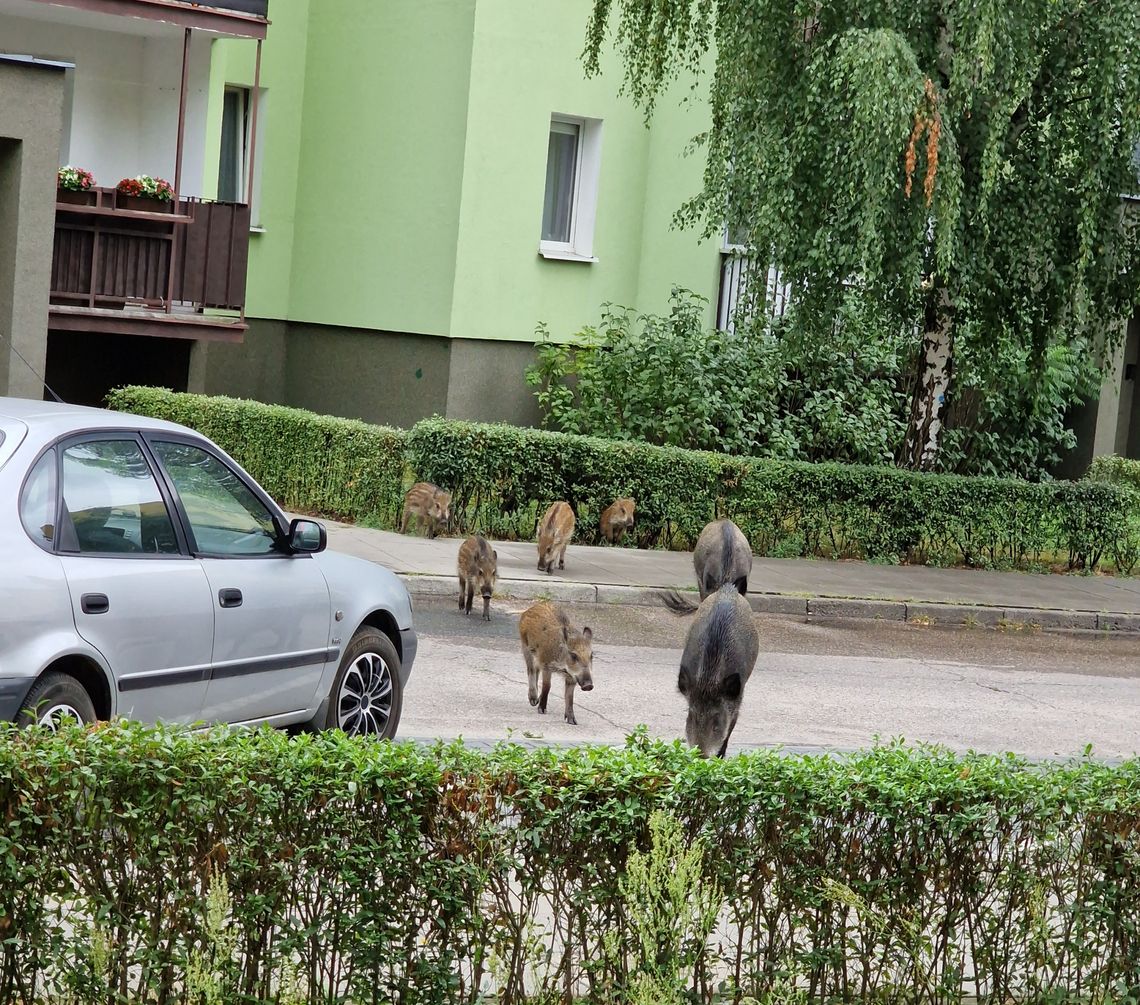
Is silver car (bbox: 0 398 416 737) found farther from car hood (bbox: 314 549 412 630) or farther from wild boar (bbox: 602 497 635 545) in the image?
wild boar (bbox: 602 497 635 545)

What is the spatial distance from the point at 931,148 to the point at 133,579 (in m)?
11.2

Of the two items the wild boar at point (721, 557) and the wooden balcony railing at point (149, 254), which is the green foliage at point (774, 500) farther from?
the wooden balcony railing at point (149, 254)

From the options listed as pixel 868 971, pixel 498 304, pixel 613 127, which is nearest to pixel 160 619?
pixel 868 971

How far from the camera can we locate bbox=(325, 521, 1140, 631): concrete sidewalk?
15578 mm

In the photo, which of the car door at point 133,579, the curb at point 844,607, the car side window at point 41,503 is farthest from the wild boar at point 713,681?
the curb at point 844,607

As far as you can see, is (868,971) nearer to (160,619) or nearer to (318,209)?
(160,619)

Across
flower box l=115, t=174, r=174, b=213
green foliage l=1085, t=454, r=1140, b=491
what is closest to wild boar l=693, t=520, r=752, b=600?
flower box l=115, t=174, r=174, b=213

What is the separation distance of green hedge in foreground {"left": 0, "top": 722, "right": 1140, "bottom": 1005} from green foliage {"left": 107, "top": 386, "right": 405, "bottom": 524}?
12.7 meters

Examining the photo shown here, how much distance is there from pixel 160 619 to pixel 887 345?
62.4ft

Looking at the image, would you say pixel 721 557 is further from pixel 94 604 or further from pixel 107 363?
pixel 107 363

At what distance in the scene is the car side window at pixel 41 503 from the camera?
6.62 m

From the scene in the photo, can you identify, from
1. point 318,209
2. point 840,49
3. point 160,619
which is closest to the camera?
point 160,619

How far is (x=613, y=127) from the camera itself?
80.7 ft

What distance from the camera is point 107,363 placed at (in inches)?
926
